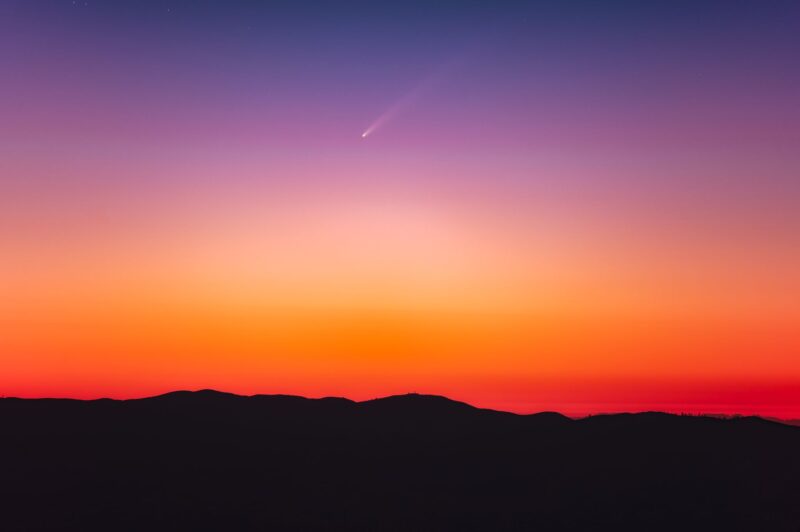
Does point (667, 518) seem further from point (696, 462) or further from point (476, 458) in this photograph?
point (476, 458)

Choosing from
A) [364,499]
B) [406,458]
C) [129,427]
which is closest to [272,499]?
[364,499]

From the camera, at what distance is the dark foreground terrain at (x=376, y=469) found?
219 ft

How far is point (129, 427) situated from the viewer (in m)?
84.5

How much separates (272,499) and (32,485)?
55.3ft

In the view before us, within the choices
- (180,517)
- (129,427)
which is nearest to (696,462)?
(180,517)

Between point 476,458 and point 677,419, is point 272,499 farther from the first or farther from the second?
point 677,419

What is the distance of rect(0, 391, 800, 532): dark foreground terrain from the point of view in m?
66.8

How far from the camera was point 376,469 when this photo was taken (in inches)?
3081

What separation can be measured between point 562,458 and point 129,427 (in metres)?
35.9

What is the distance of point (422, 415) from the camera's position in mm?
92375

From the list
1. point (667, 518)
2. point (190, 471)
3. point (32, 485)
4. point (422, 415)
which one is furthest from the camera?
point (422, 415)

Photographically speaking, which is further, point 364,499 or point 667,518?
point 364,499

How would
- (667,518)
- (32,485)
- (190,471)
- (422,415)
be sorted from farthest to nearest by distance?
(422,415), (190,471), (32,485), (667,518)

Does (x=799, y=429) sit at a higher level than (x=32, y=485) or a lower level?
higher
